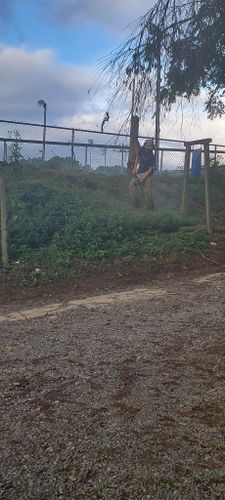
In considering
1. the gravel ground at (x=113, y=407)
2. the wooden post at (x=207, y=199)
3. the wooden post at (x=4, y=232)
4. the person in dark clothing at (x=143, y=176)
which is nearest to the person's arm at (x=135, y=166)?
the person in dark clothing at (x=143, y=176)

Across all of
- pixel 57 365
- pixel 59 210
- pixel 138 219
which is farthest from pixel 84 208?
pixel 57 365

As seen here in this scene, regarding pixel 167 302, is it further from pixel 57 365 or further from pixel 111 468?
pixel 111 468

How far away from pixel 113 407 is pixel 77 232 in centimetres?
580

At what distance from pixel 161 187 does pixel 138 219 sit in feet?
16.8

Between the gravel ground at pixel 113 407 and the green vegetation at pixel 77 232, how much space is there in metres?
2.17

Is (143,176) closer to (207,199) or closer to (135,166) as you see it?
(135,166)

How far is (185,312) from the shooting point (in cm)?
594

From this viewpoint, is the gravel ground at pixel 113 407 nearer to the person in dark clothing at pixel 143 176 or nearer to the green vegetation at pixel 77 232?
the green vegetation at pixel 77 232

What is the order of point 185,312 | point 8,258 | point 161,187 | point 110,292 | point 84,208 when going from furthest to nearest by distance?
1. point 161,187
2. point 84,208
3. point 8,258
4. point 110,292
5. point 185,312

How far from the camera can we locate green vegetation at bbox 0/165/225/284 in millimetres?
7970

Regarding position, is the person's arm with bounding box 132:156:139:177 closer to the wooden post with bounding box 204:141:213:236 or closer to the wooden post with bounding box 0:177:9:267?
the wooden post with bounding box 204:141:213:236

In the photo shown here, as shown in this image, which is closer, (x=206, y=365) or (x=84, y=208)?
(x=206, y=365)

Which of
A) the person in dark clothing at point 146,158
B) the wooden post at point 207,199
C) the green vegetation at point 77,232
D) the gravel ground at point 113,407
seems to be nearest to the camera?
the gravel ground at point 113,407

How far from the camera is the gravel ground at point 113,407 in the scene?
258cm
